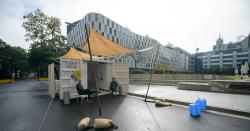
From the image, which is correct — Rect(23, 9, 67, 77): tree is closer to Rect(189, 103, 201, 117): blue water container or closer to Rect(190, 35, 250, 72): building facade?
Rect(189, 103, 201, 117): blue water container

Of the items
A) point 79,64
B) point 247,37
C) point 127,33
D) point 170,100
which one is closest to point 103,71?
point 79,64

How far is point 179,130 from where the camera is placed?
15.6ft

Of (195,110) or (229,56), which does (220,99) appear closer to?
(195,110)

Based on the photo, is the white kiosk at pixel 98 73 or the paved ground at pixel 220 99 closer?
the paved ground at pixel 220 99

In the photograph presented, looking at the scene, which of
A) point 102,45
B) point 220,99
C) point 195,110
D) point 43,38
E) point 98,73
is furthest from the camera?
point 43,38

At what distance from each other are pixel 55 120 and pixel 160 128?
415 centimetres

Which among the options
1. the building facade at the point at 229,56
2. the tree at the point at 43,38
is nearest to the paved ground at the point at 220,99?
the tree at the point at 43,38

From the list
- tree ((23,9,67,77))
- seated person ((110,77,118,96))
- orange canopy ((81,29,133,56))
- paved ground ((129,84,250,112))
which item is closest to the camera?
paved ground ((129,84,250,112))

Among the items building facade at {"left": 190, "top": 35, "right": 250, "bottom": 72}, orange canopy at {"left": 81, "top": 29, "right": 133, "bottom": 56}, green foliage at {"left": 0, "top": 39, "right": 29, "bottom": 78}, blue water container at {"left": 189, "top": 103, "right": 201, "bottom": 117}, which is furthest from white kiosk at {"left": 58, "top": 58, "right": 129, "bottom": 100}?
building facade at {"left": 190, "top": 35, "right": 250, "bottom": 72}

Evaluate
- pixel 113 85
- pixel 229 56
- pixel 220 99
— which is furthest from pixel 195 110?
pixel 229 56

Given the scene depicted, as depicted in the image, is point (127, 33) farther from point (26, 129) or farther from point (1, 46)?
point (26, 129)


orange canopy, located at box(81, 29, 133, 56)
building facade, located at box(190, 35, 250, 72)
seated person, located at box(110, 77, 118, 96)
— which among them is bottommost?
seated person, located at box(110, 77, 118, 96)

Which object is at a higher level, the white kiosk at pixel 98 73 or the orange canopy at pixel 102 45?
the orange canopy at pixel 102 45

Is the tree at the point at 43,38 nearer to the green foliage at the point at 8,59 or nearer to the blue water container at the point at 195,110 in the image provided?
the green foliage at the point at 8,59
